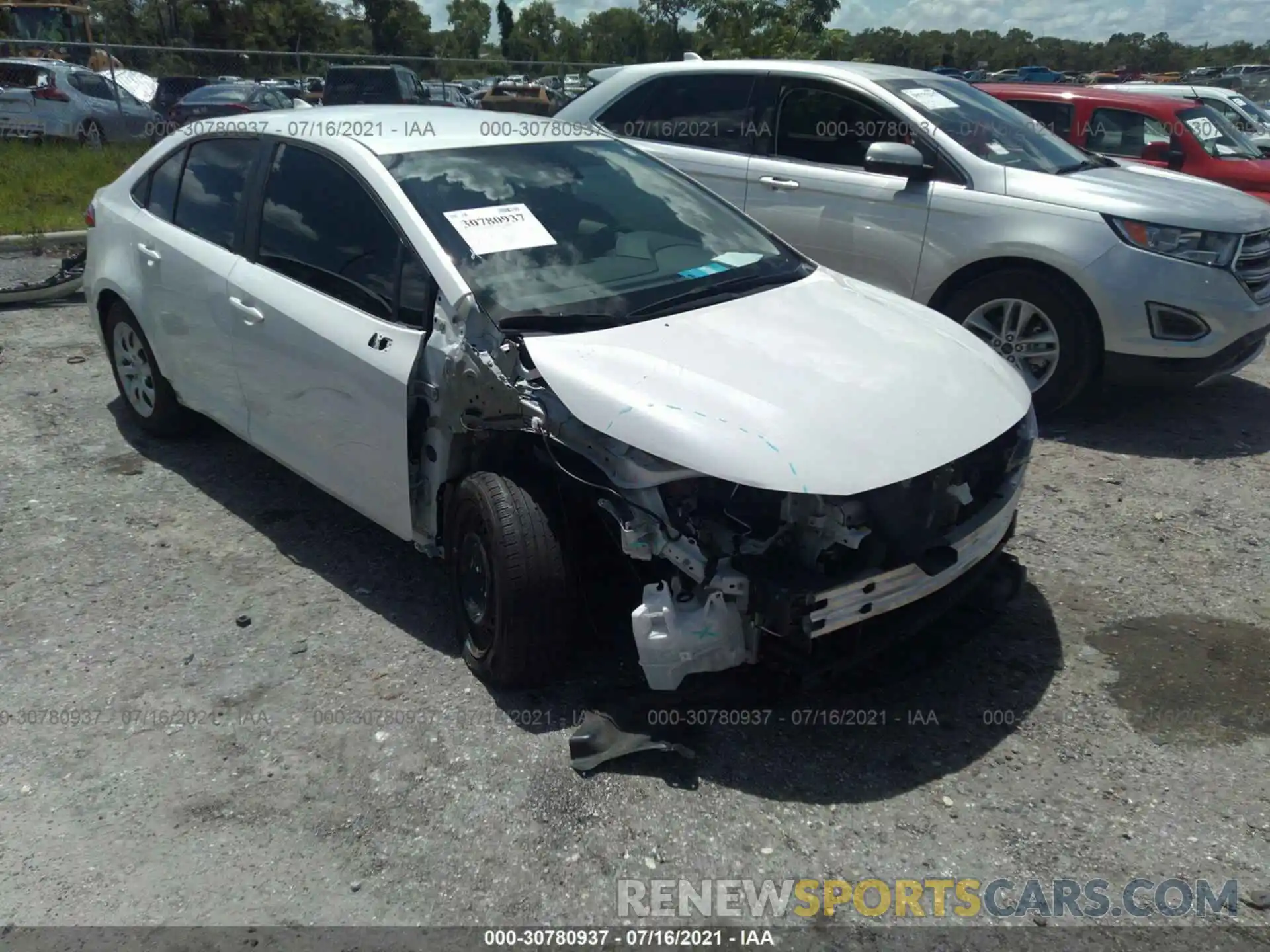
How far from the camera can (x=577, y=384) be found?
3.00 m

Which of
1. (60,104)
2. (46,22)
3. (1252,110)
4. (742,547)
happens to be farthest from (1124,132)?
(46,22)

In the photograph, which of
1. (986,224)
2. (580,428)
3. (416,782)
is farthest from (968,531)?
(986,224)

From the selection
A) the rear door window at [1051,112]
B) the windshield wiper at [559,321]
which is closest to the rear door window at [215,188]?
the windshield wiper at [559,321]

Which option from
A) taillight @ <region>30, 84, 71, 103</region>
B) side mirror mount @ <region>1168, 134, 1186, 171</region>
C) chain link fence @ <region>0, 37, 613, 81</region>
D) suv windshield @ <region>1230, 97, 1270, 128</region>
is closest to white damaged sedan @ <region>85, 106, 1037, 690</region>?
side mirror mount @ <region>1168, 134, 1186, 171</region>

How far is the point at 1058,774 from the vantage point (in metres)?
2.99

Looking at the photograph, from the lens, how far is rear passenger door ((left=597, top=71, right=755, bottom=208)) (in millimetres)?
6543

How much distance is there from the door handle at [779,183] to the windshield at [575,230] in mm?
2048

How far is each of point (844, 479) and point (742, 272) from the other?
138cm

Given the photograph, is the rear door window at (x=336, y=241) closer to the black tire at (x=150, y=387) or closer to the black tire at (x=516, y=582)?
the black tire at (x=516, y=582)

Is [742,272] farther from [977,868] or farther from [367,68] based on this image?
[367,68]

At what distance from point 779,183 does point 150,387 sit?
379cm

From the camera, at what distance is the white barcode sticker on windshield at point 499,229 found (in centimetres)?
350

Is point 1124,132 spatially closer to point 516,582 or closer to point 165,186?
point 165,186

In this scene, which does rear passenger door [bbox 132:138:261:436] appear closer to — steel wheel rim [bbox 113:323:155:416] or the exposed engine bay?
steel wheel rim [bbox 113:323:155:416]
